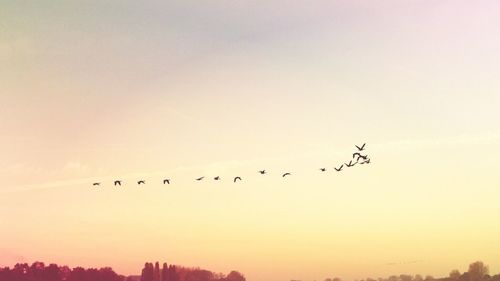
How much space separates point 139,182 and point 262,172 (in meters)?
12.6

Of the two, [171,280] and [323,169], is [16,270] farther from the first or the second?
[323,169]

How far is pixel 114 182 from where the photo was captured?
6206 cm

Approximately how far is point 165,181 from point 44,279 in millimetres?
155714

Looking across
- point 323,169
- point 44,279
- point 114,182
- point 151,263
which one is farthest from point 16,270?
point 323,169

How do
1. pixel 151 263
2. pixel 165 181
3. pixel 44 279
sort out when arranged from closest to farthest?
pixel 165 181 < pixel 151 263 < pixel 44 279

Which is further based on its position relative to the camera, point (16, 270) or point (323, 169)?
point (16, 270)

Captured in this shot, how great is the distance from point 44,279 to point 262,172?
161 metres

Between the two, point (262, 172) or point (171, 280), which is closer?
point (262, 172)

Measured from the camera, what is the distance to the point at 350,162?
2211 inches

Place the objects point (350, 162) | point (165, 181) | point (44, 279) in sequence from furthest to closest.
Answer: point (44, 279)
point (165, 181)
point (350, 162)

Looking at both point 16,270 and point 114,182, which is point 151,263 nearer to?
point 16,270

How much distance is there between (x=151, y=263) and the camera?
616 feet

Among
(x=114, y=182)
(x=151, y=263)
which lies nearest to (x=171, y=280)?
(x=151, y=263)

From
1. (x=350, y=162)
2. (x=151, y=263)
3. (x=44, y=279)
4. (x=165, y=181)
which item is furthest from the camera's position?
(x=44, y=279)
